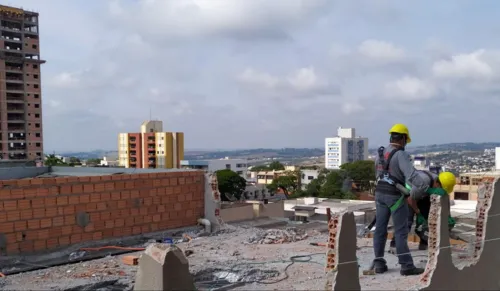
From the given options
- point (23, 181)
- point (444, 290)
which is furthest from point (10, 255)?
point (444, 290)

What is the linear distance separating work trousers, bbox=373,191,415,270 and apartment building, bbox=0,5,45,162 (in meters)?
59.9

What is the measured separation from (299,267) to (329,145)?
15449 cm

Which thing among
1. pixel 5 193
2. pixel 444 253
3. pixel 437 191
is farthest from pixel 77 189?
pixel 444 253

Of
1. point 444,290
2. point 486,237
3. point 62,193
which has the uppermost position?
point 62,193

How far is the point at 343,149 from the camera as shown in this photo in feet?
515

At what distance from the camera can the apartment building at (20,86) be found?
5819 cm

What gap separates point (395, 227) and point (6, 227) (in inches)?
225

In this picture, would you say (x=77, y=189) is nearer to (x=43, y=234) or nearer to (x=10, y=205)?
(x=43, y=234)

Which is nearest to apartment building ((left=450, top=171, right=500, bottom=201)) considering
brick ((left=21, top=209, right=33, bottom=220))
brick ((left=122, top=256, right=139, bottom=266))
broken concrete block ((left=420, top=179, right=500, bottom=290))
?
broken concrete block ((left=420, top=179, right=500, bottom=290))

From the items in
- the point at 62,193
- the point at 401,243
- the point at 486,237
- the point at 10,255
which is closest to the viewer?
the point at 401,243

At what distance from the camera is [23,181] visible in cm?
733

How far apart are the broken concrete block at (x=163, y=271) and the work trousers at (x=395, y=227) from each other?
283cm

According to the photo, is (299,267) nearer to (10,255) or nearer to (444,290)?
(444,290)

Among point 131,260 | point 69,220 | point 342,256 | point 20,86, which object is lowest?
point 131,260
